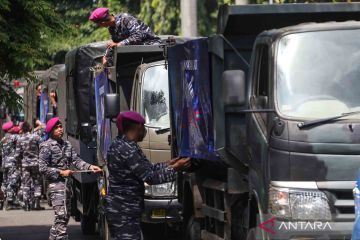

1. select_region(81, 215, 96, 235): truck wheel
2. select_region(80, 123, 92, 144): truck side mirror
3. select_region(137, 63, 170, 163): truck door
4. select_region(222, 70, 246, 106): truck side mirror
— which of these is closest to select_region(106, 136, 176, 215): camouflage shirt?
select_region(222, 70, 246, 106): truck side mirror

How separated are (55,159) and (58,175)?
0.79ft

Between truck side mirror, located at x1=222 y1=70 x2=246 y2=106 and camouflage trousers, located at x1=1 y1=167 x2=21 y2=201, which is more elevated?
truck side mirror, located at x1=222 y1=70 x2=246 y2=106

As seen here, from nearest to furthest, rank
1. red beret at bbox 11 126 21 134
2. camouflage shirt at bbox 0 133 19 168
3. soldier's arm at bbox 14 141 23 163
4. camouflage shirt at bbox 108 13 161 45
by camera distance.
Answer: camouflage shirt at bbox 108 13 161 45 < soldier's arm at bbox 14 141 23 163 < camouflage shirt at bbox 0 133 19 168 < red beret at bbox 11 126 21 134

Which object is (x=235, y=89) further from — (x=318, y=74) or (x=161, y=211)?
(x=161, y=211)

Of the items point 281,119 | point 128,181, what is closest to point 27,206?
point 128,181

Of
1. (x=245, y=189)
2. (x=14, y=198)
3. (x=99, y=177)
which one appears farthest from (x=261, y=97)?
(x=14, y=198)

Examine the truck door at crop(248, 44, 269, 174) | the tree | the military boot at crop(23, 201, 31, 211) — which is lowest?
the military boot at crop(23, 201, 31, 211)

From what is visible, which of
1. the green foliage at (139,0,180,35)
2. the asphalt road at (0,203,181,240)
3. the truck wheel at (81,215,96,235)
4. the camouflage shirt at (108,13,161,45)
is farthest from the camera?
the green foliage at (139,0,180,35)

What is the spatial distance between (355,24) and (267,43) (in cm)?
76

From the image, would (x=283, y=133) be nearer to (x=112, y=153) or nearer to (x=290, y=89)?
(x=290, y=89)

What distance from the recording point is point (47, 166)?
13.2m

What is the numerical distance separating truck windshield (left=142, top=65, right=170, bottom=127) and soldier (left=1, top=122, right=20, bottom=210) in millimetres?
9793

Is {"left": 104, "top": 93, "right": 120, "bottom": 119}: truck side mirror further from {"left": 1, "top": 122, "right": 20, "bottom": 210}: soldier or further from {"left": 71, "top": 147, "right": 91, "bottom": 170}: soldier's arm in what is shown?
{"left": 1, "top": 122, "right": 20, "bottom": 210}: soldier

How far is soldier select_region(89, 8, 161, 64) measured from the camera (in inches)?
565
